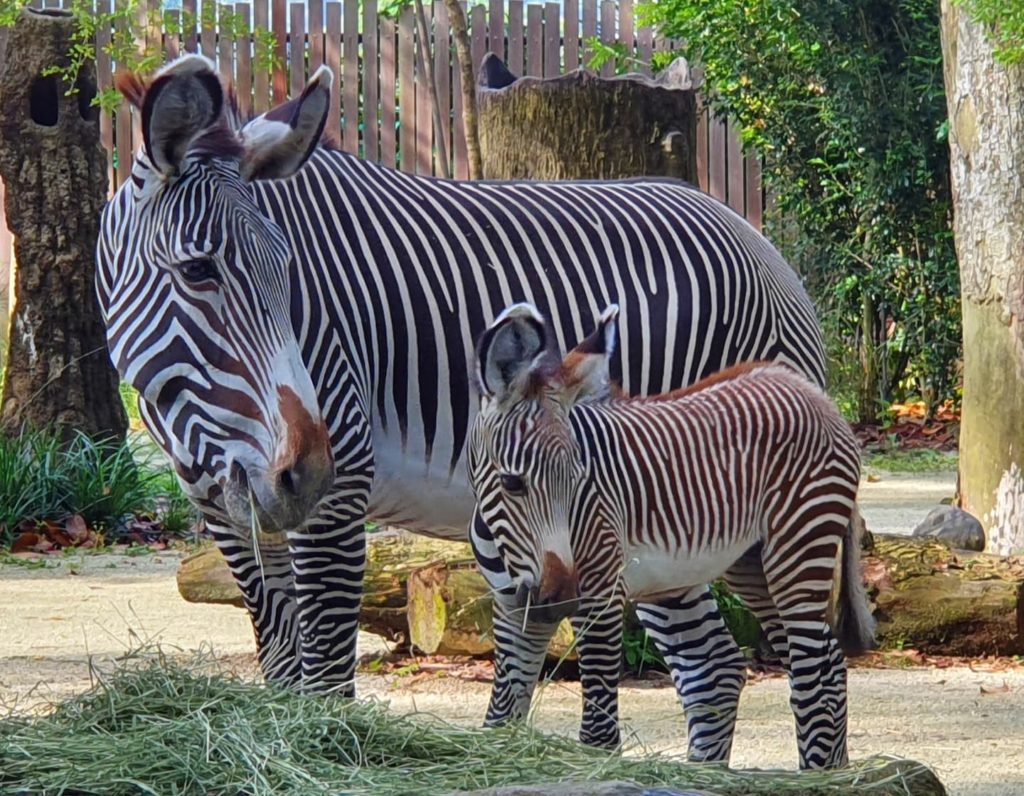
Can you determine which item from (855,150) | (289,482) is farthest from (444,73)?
(289,482)

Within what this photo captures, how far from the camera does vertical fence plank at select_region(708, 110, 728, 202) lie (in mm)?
16766

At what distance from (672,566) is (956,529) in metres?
4.68

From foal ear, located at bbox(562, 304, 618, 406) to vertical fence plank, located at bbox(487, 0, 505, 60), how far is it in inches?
529

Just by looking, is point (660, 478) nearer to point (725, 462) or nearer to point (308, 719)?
point (725, 462)

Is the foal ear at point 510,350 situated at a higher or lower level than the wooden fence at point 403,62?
lower

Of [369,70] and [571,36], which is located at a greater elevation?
[571,36]

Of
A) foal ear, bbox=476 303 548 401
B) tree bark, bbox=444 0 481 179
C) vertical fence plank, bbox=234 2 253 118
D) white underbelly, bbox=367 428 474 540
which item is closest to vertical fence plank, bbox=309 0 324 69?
vertical fence plank, bbox=234 2 253 118

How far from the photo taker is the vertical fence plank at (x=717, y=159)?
16.8 meters

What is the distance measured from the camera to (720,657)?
4637mm

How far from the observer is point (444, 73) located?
56.6 ft

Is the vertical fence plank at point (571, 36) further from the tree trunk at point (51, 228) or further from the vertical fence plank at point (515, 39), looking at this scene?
the tree trunk at point (51, 228)

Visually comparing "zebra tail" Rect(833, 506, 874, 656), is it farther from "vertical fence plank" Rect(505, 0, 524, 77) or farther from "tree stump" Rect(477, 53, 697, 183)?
"vertical fence plank" Rect(505, 0, 524, 77)

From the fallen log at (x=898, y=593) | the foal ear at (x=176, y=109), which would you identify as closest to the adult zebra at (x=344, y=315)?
the foal ear at (x=176, y=109)

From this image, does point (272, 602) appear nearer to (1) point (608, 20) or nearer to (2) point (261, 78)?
(2) point (261, 78)
